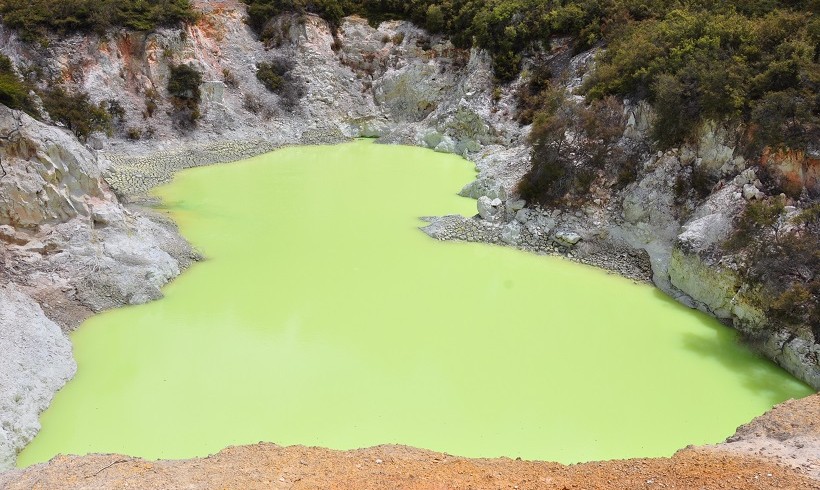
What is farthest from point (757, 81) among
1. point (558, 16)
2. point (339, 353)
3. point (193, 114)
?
point (193, 114)

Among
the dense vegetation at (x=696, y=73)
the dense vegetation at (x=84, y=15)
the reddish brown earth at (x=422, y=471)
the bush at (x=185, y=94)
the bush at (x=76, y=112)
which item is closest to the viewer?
the reddish brown earth at (x=422, y=471)

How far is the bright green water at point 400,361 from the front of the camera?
9.65 m

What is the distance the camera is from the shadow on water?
11.2 meters

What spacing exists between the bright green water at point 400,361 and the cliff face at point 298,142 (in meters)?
0.79

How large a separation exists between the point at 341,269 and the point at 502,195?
6.46m

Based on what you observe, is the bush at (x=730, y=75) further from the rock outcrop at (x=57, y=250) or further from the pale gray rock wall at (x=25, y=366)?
the pale gray rock wall at (x=25, y=366)

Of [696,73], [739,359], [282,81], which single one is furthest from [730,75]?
[282,81]

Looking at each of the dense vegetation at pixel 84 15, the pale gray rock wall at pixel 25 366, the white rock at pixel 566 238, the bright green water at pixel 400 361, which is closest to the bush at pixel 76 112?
the dense vegetation at pixel 84 15

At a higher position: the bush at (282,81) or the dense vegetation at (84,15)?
the dense vegetation at (84,15)

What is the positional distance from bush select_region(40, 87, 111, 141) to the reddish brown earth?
60.7ft

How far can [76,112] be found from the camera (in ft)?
77.3

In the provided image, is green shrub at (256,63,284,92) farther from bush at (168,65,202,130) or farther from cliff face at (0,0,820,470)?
bush at (168,65,202,130)

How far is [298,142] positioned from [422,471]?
26.1m

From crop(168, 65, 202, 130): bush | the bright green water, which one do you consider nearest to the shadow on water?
the bright green water
